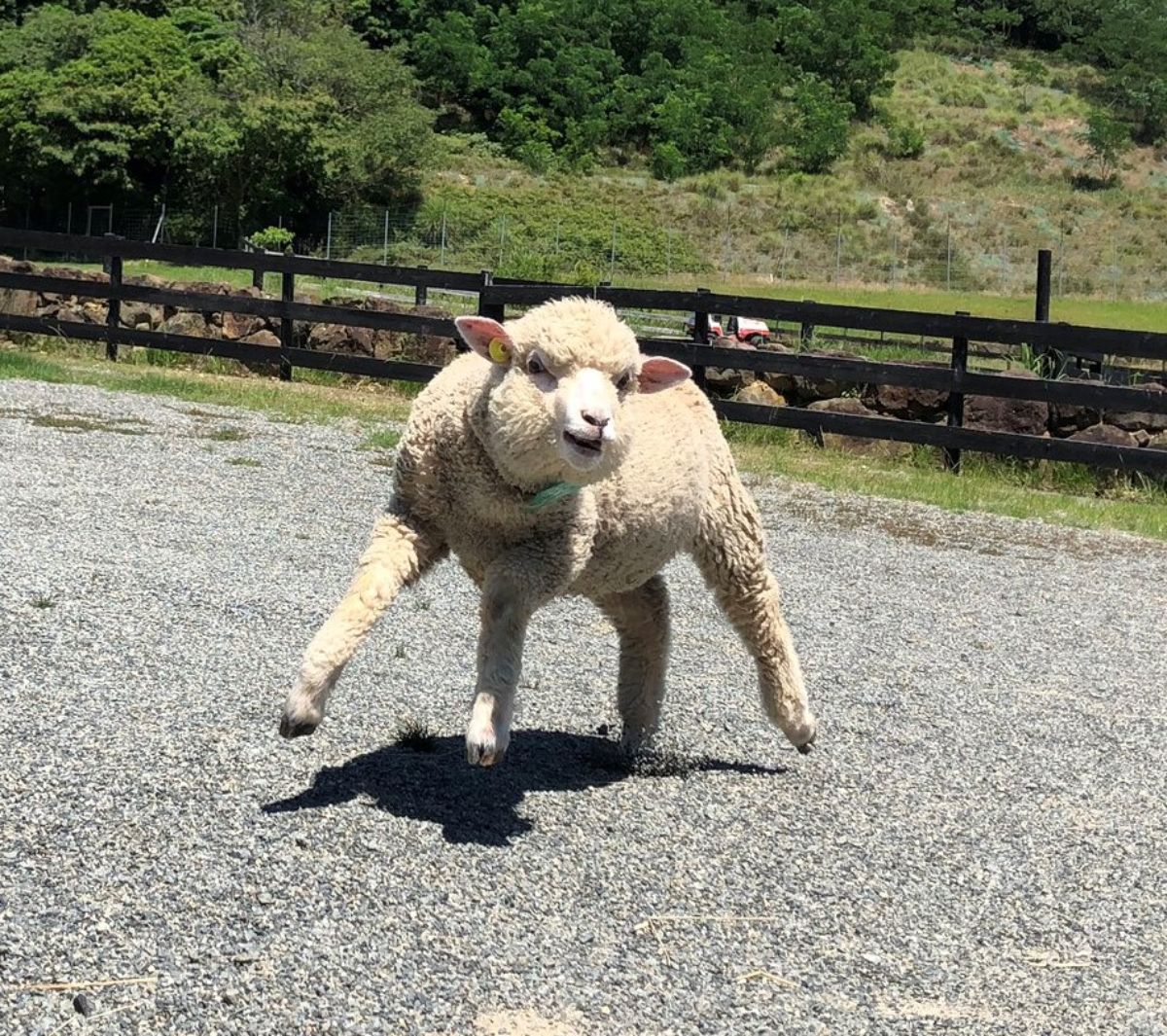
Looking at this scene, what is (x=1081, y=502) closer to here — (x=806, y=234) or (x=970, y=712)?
(x=970, y=712)

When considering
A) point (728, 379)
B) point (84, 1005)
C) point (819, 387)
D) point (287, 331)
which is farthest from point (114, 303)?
point (84, 1005)

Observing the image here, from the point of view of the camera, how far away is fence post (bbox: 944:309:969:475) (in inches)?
548

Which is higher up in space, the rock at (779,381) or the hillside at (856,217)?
the hillside at (856,217)

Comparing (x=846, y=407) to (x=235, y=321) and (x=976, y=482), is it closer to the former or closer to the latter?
(x=976, y=482)

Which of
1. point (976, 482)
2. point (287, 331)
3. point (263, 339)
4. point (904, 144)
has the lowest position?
point (976, 482)

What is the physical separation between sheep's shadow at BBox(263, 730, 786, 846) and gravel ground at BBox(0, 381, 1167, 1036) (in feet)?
0.05

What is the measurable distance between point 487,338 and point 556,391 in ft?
0.96

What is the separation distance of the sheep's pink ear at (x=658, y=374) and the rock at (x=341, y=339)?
1368cm

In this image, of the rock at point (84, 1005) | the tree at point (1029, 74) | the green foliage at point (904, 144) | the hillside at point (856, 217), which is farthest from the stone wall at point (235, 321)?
the tree at point (1029, 74)

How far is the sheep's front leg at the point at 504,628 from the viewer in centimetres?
412

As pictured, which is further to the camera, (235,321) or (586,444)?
(235,321)

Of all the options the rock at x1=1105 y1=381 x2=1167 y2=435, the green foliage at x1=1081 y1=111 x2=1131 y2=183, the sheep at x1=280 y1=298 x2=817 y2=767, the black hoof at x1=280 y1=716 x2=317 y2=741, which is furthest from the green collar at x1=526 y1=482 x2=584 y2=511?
the green foliage at x1=1081 y1=111 x2=1131 y2=183

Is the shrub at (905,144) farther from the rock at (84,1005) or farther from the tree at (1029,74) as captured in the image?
the rock at (84,1005)

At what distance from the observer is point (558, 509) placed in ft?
15.0
